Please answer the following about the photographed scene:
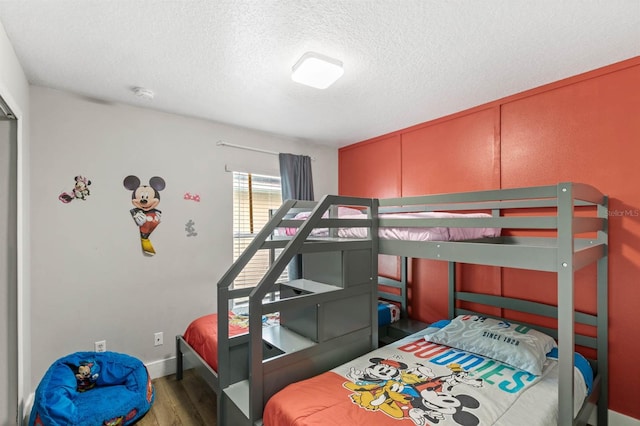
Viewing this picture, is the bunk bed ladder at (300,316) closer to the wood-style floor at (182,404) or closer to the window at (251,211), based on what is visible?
the wood-style floor at (182,404)

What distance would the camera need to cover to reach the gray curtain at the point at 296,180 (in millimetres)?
3552

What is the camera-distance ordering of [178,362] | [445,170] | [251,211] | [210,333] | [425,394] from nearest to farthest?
1. [425,394]
2. [210,333]
3. [178,362]
4. [445,170]
5. [251,211]

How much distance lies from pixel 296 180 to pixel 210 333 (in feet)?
6.40

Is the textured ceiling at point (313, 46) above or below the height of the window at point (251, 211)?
above

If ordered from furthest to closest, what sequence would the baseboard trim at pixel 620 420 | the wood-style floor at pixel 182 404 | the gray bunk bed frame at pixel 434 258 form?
the wood-style floor at pixel 182 404, the baseboard trim at pixel 620 420, the gray bunk bed frame at pixel 434 258

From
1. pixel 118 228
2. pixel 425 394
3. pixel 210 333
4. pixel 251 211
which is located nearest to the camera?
pixel 425 394

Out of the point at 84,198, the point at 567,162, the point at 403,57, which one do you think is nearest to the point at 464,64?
the point at 403,57

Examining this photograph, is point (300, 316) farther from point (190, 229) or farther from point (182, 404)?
point (190, 229)

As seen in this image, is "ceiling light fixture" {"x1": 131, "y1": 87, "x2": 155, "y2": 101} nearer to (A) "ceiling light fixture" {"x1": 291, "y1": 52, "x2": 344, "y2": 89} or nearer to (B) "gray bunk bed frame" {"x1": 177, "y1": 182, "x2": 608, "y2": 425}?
(A) "ceiling light fixture" {"x1": 291, "y1": 52, "x2": 344, "y2": 89}

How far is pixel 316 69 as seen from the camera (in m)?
1.98

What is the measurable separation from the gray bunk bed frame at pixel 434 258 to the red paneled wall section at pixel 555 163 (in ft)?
0.33

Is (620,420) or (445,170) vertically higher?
(445,170)

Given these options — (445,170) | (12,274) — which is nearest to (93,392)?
(12,274)

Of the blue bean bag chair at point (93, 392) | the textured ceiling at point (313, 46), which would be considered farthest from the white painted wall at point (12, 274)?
the textured ceiling at point (313, 46)
